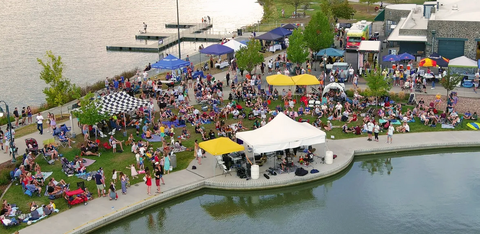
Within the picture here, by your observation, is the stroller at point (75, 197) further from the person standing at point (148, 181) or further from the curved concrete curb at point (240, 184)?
the person standing at point (148, 181)

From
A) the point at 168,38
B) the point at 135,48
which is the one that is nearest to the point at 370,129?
the point at 135,48

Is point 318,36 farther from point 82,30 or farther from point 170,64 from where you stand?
point 82,30

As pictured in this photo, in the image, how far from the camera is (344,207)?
76.8ft

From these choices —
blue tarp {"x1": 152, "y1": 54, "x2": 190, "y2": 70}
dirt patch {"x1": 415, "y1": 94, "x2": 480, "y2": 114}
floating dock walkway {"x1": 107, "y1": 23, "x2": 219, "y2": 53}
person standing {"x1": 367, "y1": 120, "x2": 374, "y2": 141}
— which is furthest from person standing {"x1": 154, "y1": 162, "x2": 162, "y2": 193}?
floating dock walkway {"x1": 107, "y1": 23, "x2": 219, "y2": 53}

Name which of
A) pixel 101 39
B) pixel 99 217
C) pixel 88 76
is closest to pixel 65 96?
pixel 99 217

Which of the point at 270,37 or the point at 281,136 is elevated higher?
the point at 270,37

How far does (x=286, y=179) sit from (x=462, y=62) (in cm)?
2155

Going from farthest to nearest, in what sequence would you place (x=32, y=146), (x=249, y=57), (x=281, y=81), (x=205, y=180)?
(x=249, y=57) < (x=281, y=81) < (x=32, y=146) < (x=205, y=180)

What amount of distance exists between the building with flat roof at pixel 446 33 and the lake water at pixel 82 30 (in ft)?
84.1

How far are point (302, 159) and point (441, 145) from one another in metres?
8.26

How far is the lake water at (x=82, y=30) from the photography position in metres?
52.3

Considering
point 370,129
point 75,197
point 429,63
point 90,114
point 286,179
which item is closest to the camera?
point 75,197

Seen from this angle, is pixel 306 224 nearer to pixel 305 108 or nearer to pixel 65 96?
pixel 305 108

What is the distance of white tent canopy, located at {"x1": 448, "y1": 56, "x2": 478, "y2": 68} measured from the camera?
39.6 metres
